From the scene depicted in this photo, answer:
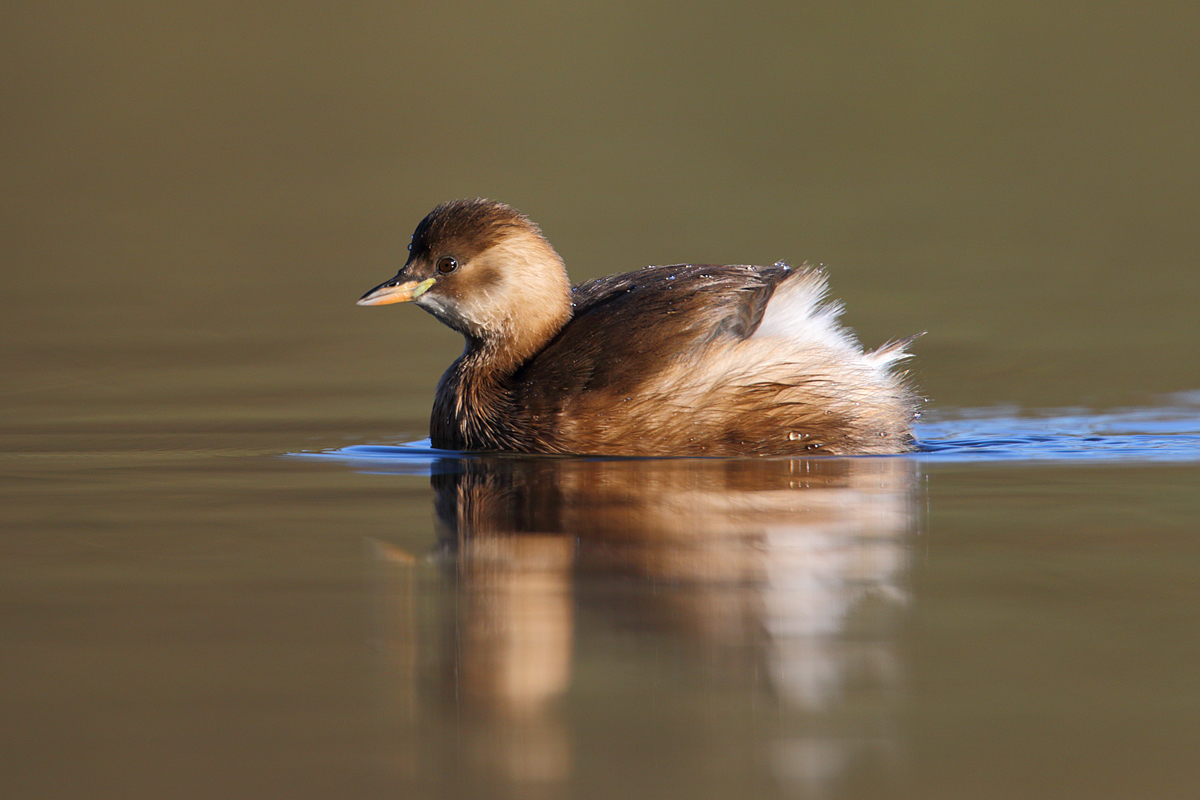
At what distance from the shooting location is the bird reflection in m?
3.70

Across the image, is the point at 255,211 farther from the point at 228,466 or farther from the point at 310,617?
the point at 310,617

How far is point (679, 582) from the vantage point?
479 cm

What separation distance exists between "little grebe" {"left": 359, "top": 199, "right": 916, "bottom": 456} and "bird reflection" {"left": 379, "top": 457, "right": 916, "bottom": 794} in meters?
0.22

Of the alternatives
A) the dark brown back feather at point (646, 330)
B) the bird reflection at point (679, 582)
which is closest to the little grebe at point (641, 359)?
the dark brown back feather at point (646, 330)

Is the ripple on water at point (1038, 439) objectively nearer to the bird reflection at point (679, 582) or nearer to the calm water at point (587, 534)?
the calm water at point (587, 534)

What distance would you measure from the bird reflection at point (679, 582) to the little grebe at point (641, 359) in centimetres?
22

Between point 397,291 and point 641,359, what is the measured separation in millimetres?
1349

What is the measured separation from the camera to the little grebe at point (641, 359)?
7.13 m

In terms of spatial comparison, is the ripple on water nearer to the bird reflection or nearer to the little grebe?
the little grebe

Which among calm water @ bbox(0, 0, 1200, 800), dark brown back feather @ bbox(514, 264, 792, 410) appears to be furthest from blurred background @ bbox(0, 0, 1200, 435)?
dark brown back feather @ bbox(514, 264, 792, 410)

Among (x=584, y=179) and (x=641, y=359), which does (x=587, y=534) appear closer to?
(x=641, y=359)

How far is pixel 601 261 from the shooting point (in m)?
14.4

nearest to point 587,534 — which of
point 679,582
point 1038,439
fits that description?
point 679,582

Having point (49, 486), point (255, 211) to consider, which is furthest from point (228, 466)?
point (255, 211)
